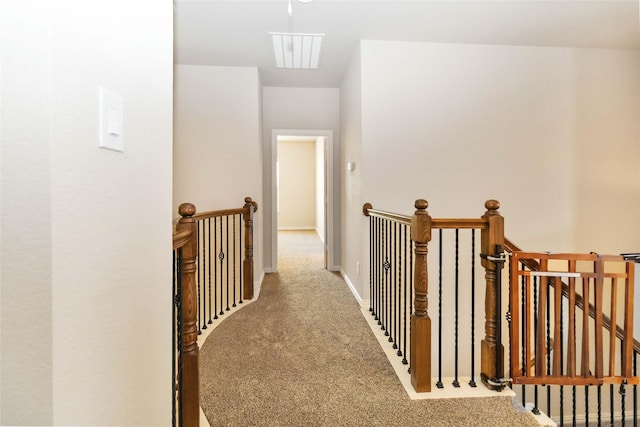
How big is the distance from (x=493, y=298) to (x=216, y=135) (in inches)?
138

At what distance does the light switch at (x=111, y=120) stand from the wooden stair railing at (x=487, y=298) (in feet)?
5.13

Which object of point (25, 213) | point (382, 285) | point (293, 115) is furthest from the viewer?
point (293, 115)

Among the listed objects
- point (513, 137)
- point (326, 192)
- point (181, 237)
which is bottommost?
point (181, 237)

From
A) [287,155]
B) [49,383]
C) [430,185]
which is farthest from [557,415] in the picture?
[287,155]

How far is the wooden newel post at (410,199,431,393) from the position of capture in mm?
2006

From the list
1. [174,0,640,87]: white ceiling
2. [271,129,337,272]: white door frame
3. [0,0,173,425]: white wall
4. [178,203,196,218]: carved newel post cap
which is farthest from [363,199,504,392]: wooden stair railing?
[271,129,337,272]: white door frame

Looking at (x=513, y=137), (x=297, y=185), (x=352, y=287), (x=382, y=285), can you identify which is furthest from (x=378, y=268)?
(x=297, y=185)

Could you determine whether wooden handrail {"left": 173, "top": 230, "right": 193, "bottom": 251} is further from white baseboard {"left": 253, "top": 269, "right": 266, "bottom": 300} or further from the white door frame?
the white door frame

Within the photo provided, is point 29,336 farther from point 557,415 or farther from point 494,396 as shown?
point 557,415

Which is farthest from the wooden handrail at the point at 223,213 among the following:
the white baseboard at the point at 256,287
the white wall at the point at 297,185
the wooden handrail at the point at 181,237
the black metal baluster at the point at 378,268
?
the white wall at the point at 297,185

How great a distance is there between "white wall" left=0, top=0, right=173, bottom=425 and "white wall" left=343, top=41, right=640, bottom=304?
2854 millimetres

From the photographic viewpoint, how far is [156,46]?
1.05 metres

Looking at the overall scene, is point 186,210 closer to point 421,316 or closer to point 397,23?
point 421,316

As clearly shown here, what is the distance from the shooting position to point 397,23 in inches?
128
